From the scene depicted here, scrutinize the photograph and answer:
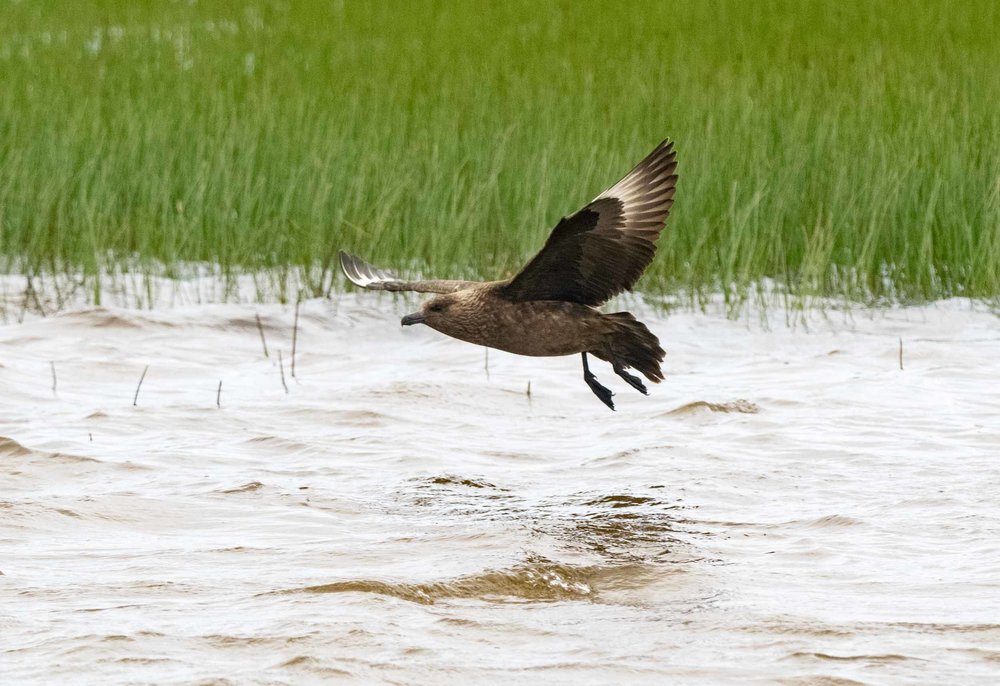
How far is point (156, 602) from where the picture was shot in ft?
12.6

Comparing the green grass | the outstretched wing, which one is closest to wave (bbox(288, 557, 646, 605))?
the outstretched wing

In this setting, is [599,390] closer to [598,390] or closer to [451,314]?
[598,390]

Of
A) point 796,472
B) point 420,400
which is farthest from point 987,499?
point 420,400

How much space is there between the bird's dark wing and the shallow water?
76 centimetres

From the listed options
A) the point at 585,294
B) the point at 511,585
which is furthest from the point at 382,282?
the point at 511,585

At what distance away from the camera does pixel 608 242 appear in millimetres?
5145

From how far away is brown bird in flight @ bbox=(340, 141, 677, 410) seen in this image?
5043mm

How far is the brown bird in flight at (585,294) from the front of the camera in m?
5.04

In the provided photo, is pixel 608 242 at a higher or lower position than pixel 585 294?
higher

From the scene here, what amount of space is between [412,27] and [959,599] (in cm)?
957

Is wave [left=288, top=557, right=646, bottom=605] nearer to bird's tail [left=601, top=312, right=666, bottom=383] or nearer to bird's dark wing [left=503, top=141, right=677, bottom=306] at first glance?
bird's dark wing [left=503, top=141, right=677, bottom=306]

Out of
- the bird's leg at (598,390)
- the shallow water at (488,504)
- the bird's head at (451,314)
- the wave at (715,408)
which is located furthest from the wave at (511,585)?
the wave at (715,408)

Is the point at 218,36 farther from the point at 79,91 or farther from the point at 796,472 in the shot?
the point at 796,472

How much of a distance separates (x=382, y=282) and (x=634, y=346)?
1090 mm
